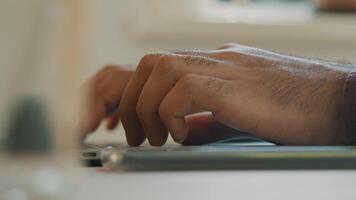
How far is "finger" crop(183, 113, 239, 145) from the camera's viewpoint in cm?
83

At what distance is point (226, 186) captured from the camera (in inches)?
16.5

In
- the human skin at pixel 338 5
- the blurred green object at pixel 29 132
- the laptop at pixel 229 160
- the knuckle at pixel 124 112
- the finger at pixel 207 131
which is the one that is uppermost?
the blurred green object at pixel 29 132

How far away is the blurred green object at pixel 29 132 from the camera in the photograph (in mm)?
181

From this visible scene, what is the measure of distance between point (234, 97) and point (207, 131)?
0.14 m

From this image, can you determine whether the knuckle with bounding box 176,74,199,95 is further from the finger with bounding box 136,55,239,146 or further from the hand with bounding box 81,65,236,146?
the hand with bounding box 81,65,236,146

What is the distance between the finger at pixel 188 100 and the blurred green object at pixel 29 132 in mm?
491

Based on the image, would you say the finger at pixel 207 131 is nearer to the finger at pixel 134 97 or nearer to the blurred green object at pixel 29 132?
the finger at pixel 134 97

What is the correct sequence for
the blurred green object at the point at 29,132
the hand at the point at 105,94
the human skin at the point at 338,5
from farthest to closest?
the human skin at the point at 338,5 → the hand at the point at 105,94 → the blurred green object at the point at 29,132

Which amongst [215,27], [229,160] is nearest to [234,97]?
[229,160]

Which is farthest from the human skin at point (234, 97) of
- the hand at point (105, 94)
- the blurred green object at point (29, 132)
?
the blurred green object at point (29, 132)

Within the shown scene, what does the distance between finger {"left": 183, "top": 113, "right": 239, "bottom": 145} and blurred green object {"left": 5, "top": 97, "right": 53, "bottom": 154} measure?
644mm

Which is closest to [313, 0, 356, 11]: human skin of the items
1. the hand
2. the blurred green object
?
the hand

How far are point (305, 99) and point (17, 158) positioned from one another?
632mm

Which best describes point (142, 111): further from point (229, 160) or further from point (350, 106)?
point (229, 160)
